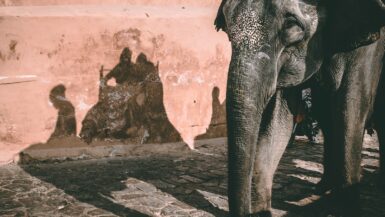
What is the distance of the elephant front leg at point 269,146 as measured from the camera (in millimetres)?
3551

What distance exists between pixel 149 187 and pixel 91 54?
8.62 ft

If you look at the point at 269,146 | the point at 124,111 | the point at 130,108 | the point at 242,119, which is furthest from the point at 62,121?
the point at 242,119

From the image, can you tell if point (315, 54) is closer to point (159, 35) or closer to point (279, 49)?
point (279, 49)

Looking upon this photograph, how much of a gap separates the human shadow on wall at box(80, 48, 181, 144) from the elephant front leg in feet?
11.7

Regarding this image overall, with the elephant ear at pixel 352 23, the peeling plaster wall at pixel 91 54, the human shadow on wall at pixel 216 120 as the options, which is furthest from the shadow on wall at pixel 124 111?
the elephant ear at pixel 352 23

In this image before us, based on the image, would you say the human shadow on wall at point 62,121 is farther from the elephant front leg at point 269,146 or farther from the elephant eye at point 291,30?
the elephant eye at point 291,30

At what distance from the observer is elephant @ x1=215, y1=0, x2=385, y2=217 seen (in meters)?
Result: 2.72

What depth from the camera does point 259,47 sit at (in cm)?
276

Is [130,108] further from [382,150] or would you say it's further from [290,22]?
[290,22]

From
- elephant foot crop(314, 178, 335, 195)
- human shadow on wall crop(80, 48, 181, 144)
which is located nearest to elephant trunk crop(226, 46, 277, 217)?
elephant foot crop(314, 178, 335, 195)

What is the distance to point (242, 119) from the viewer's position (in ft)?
8.82

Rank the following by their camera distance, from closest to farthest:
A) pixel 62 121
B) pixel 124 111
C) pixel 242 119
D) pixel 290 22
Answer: pixel 242 119 → pixel 290 22 → pixel 62 121 → pixel 124 111

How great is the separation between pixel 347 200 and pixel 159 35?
14.6 feet

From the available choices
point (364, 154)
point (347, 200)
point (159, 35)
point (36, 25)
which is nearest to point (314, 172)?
point (364, 154)
